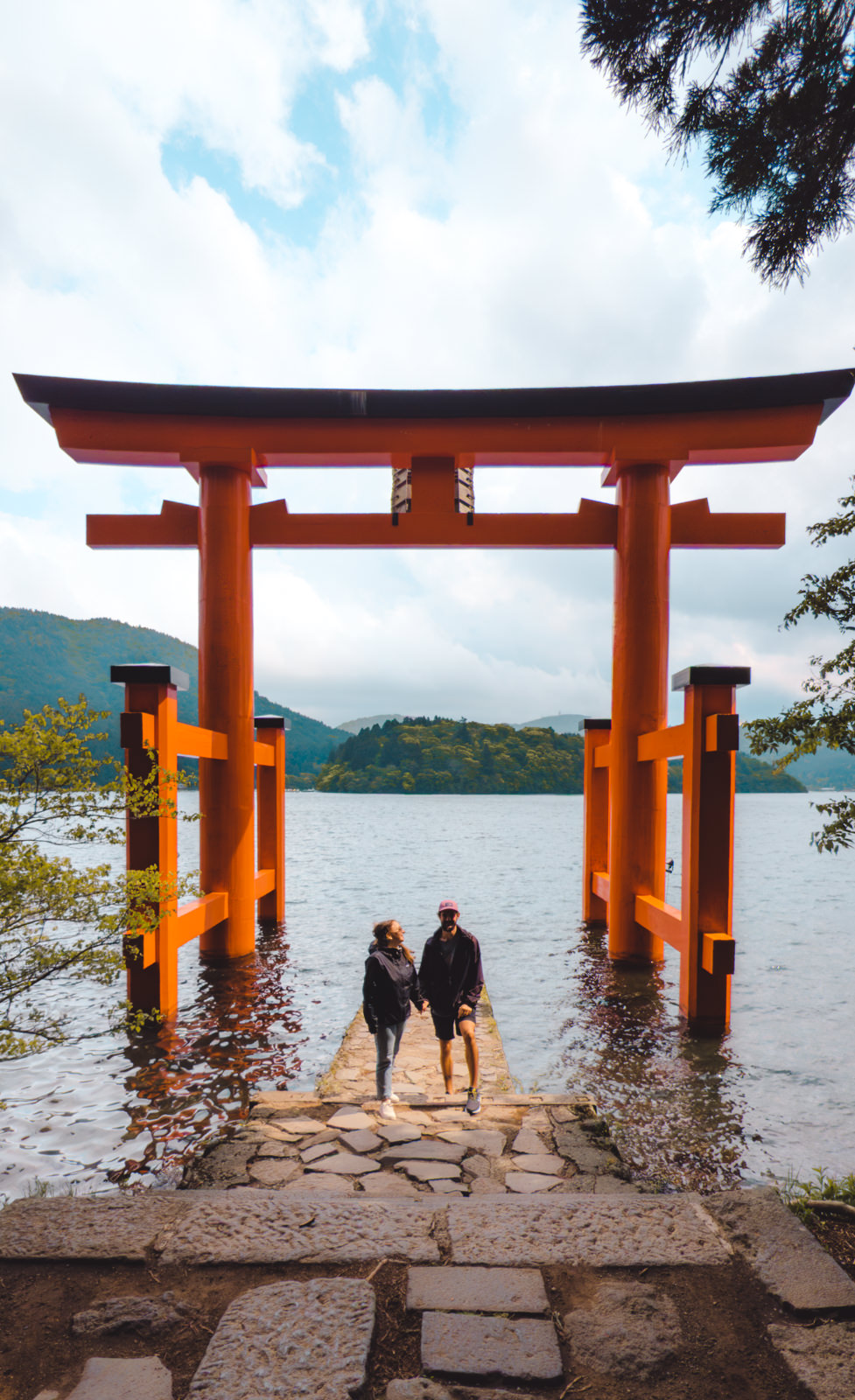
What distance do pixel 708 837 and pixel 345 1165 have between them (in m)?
4.51

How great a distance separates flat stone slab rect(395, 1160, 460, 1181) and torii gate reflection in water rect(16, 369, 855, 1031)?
15.6 ft

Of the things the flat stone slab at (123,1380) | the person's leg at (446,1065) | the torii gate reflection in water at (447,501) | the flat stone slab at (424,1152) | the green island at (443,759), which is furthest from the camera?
the green island at (443,759)

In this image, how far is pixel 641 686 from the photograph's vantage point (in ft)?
31.1

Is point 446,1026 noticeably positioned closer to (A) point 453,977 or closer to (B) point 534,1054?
(A) point 453,977

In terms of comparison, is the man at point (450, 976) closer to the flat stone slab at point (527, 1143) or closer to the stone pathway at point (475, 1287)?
the flat stone slab at point (527, 1143)

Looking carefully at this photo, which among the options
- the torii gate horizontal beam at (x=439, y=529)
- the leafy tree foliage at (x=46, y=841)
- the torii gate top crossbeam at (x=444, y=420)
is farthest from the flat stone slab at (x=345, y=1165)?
the torii gate top crossbeam at (x=444, y=420)

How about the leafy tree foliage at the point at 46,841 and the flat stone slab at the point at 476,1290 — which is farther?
the leafy tree foliage at the point at 46,841

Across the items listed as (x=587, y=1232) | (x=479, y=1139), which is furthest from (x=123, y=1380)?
(x=479, y=1139)

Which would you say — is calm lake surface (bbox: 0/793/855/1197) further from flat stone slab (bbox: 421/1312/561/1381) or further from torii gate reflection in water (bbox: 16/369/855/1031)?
flat stone slab (bbox: 421/1312/561/1381)

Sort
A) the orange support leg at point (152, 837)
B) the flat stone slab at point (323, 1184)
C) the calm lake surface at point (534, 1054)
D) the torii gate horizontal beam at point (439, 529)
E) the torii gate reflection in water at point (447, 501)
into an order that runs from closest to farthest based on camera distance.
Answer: the flat stone slab at point (323, 1184) < the calm lake surface at point (534, 1054) < the orange support leg at point (152, 837) < the torii gate reflection in water at point (447, 501) < the torii gate horizontal beam at point (439, 529)

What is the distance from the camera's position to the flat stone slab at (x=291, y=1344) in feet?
7.65

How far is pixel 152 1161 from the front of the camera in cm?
498

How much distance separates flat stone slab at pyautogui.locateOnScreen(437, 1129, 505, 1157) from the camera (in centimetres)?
462

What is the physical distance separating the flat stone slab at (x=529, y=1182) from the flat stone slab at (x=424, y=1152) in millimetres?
378
